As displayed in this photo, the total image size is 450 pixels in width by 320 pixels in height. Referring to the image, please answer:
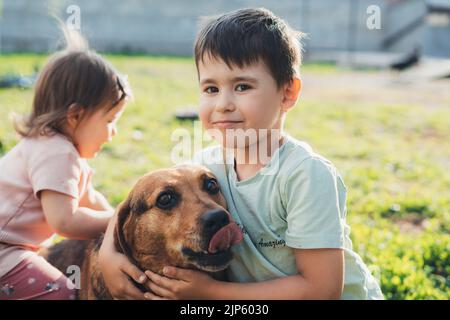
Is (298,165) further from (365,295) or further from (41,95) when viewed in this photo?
(41,95)

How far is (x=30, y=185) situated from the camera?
10.9 ft

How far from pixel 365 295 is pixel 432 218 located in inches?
118

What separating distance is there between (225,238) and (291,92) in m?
0.89

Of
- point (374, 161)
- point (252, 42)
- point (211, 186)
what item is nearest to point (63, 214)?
point (211, 186)

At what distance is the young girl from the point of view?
3191 millimetres

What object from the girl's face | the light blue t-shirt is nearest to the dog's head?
the light blue t-shirt

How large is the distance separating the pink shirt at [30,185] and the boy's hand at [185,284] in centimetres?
94

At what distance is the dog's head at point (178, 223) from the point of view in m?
2.51

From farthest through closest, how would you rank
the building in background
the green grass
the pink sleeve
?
1. the building in background
2. the green grass
3. the pink sleeve

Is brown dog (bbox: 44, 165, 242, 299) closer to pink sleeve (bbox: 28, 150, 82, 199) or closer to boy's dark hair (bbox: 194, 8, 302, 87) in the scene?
pink sleeve (bbox: 28, 150, 82, 199)

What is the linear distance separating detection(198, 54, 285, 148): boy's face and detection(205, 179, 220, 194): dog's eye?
284mm

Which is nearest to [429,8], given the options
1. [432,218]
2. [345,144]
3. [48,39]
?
[48,39]

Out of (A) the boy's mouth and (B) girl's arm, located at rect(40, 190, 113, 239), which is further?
(B) girl's arm, located at rect(40, 190, 113, 239)

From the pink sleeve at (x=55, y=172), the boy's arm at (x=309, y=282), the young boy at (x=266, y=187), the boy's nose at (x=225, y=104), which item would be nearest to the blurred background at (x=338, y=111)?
the young boy at (x=266, y=187)
